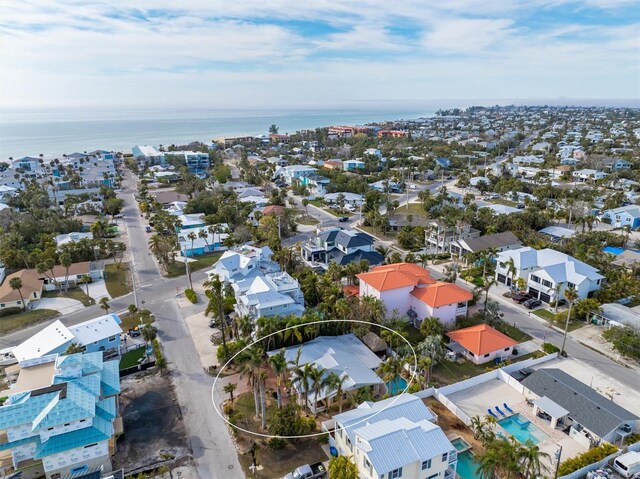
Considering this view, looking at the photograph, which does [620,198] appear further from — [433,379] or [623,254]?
[433,379]

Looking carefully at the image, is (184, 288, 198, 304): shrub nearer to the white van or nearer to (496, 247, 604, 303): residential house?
(496, 247, 604, 303): residential house

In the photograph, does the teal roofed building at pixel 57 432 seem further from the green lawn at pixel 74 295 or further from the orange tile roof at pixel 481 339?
the orange tile roof at pixel 481 339

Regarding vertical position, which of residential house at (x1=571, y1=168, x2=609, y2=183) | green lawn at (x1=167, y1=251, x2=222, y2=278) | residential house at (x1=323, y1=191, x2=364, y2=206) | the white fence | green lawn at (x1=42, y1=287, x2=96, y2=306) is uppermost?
residential house at (x1=571, y1=168, x2=609, y2=183)

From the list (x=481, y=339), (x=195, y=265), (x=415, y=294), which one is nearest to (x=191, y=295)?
(x=195, y=265)

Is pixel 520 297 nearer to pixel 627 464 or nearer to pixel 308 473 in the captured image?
pixel 627 464

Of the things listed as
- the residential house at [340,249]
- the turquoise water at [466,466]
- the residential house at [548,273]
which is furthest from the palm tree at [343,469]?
the residential house at [340,249]

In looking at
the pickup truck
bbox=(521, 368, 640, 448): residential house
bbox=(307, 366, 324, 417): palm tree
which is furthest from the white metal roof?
bbox=(521, 368, 640, 448): residential house
